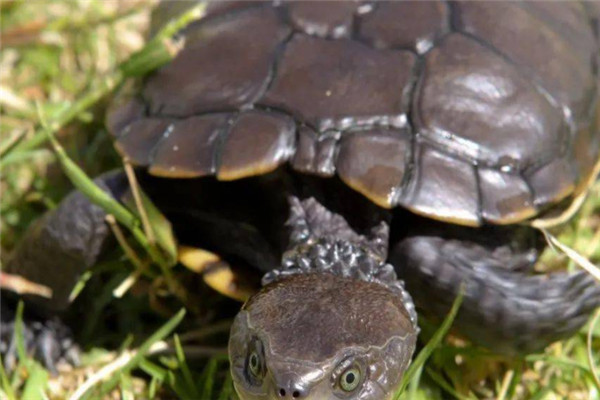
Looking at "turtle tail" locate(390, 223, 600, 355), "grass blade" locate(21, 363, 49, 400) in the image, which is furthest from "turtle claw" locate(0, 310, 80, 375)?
"turtle tail" locate(390, 223, 600, 355)

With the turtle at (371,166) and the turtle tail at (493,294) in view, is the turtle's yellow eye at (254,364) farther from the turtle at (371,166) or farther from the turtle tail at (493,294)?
the turtle tail at (493,294)

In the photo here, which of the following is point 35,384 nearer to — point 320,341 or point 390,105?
point 320,341

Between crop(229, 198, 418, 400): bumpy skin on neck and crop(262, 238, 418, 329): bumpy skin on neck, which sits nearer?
crop(229, 198, 418, 400): bumpy skin on neck

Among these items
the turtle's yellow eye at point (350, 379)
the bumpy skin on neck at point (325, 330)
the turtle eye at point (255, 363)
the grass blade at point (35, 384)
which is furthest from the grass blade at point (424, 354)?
the grass blade at point (35, 384)

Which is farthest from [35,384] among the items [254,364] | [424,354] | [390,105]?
[390,105]

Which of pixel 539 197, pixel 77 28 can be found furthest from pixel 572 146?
pixel 77 28

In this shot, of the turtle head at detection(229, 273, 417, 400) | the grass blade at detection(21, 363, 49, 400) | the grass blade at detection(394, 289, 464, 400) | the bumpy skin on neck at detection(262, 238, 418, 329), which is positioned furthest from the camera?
the grass blade at detection(21, 363, 49, 400)

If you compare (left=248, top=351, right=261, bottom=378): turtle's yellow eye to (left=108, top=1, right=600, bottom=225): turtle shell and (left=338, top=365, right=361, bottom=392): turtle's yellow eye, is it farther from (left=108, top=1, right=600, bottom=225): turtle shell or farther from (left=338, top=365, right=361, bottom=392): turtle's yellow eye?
(left=108, top=1, right=600, bottom=225): turtle shell
